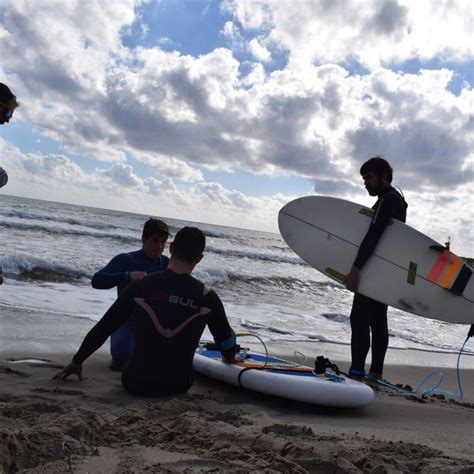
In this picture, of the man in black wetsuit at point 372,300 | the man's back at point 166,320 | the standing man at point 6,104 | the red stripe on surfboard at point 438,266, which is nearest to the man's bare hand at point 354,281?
the man in black wetsuit at point 372,300

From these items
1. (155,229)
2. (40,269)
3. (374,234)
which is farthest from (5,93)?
(40,269)

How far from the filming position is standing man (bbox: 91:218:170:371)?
3.75 metres

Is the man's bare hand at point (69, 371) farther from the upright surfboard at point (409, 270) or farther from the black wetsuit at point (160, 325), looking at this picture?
the upright surfboard at point (409, 270)

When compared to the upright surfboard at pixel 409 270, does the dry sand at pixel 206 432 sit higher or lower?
lower

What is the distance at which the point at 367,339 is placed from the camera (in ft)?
13.4

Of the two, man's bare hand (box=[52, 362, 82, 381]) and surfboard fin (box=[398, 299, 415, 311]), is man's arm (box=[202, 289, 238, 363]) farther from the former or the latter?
surfboard fin (box=[398, 299, 415, 311])

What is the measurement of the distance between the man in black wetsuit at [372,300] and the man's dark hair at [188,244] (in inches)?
69.7

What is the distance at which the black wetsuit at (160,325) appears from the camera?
2834 mm

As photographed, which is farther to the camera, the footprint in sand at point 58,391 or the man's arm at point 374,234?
the man's arm at point 374,234

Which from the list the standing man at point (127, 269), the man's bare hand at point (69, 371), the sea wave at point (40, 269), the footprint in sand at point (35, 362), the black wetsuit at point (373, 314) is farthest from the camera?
the sea wave at point (40, 269)

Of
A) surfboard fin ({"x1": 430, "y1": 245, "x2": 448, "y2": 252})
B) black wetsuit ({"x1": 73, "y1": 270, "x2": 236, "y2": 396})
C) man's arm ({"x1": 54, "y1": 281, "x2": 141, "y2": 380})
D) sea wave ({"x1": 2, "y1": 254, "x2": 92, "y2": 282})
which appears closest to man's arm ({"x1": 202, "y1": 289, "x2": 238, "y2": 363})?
black wetsuit ({"x1": 73, "y1": 270, "x2": 236, "y2": 396})

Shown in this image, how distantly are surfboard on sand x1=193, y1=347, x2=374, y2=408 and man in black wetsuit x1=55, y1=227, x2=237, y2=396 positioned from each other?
527mm

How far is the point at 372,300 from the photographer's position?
13.7 feet

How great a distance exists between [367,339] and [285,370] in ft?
2.76
